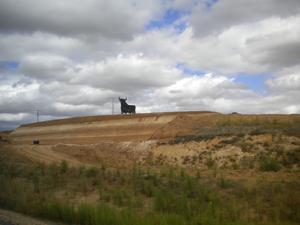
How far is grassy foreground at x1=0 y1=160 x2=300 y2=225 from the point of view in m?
8.27

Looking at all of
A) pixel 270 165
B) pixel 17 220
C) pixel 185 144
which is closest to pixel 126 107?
pixel 185 144

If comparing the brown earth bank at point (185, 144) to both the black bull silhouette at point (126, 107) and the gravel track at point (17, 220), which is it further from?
the gravel track at point (17, 220)

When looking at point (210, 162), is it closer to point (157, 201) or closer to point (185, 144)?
point (185, 144)

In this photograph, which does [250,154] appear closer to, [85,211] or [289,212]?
[289,212]

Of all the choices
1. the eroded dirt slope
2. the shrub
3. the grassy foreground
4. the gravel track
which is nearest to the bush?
the shrub

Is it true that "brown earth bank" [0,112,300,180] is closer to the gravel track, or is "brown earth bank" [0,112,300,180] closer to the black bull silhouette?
the black bull silhouette

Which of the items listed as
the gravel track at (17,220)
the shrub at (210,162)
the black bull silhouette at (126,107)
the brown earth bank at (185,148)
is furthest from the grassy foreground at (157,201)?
the black bull silhouette at (126,107)

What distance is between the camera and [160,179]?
1375cm

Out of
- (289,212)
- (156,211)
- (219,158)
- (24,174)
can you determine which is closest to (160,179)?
(156,211)

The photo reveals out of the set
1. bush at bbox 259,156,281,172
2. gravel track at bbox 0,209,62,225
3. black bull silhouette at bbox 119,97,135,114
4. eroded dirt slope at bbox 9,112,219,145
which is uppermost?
black bull silhouette at bbox 119,97,135,114

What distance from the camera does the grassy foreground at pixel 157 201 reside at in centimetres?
827

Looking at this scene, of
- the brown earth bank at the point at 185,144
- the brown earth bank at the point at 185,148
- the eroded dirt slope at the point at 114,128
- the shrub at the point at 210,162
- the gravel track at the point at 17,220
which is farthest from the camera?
the eroded dirt slope at the point at 114,128

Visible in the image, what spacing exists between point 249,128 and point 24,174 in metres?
24.5

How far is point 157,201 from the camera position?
9898mm
